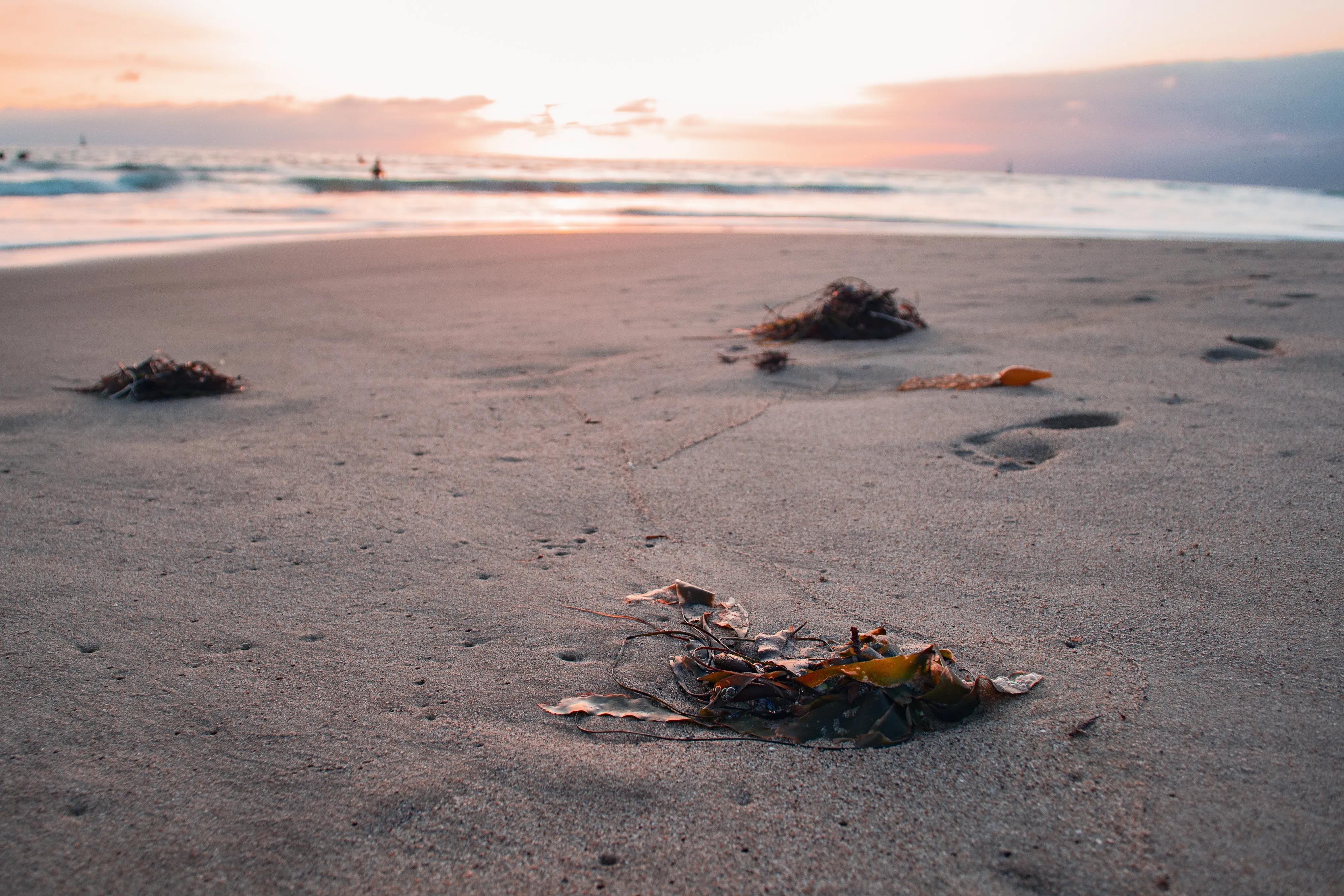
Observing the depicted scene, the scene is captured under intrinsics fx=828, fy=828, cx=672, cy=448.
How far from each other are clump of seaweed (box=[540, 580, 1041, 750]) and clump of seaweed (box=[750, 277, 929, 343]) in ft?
8.67

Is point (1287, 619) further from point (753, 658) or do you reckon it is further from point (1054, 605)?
point (753, 658)

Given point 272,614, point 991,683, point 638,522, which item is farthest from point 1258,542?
point 272,614

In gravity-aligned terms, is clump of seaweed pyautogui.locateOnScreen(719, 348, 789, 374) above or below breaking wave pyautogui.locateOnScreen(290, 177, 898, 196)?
below

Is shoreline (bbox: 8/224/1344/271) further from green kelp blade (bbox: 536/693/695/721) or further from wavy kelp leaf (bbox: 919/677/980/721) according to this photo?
wavy kelp leaf (bbox: 919/677/980/721)

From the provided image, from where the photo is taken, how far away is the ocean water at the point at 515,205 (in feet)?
34.1

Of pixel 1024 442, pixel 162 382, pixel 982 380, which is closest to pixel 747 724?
pixel 1024 442

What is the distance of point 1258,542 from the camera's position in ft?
6.14

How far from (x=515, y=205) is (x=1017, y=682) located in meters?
16.3

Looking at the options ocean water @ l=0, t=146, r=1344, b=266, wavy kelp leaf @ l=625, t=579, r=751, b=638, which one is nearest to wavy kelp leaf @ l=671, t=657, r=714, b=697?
wavy kelp leaf @ l=625, t=579, r=751, b=638

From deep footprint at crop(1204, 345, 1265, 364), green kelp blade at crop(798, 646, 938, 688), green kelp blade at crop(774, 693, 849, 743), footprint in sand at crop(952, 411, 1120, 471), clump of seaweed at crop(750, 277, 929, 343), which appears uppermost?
clump of seaweed at crop(750, 277, 929, 343)

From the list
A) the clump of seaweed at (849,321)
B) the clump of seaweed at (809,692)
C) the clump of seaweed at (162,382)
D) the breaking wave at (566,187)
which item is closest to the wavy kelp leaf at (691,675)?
the clump of seaweed at (809,692)

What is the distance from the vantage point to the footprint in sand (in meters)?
2.44

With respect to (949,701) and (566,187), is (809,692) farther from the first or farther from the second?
(566,187)

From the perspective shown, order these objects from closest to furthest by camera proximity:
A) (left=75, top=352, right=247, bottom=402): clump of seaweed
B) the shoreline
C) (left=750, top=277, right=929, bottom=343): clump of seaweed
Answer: (left=75, top=352, right=247, bottom=402): clump of seaweed < (left=750, top=277, right=929, bottom=343): clump of seaweed < the shoreline
